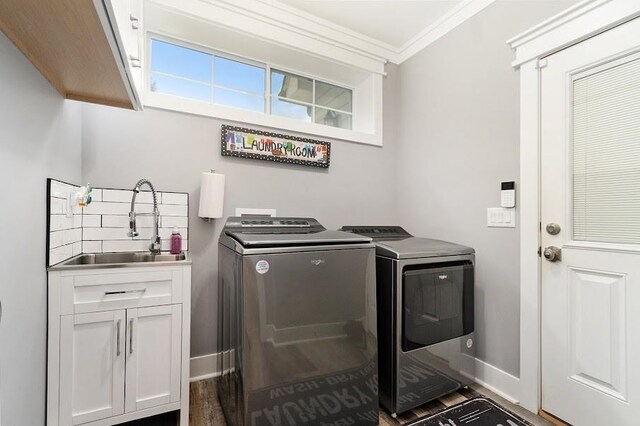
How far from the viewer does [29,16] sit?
90cm

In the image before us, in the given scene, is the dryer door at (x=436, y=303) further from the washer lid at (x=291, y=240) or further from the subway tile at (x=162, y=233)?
the subway tile at (x=162, y=233)

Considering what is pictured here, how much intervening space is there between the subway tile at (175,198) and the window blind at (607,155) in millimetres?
2335

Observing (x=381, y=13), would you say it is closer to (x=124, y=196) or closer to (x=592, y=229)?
(x=592, y=229)

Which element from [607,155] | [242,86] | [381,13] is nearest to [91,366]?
[242,86]

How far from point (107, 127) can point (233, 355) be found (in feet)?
5.10

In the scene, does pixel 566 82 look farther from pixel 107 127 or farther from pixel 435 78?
pixel 107 127

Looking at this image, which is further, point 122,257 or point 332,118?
point 332,118

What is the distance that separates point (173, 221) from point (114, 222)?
1.05 ft

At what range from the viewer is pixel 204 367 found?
6.56 ft

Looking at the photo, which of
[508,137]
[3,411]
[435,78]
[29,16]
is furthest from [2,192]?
[435,78]

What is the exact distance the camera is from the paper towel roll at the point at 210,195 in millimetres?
1892

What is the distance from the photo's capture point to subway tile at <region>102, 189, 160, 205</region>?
175cm

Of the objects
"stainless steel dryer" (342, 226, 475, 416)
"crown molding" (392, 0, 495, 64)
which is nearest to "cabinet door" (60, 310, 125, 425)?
"stainless steel dryer" (342, 226, 475, 416)

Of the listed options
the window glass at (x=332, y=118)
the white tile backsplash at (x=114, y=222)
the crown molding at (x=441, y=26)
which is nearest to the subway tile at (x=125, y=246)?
the white tile backsplash at (x=114, y=222)
